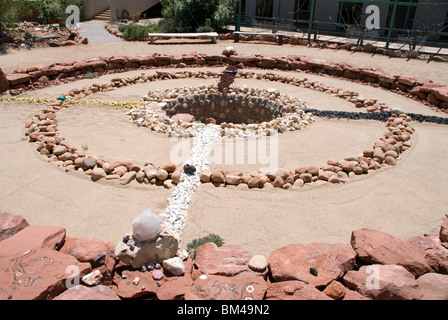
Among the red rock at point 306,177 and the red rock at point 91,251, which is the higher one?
the red rock at point 91,251

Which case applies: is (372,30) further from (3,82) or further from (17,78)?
(3,82)

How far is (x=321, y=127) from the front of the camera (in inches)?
297

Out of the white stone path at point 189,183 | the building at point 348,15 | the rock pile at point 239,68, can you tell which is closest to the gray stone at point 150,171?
the white stone path at point 189,183

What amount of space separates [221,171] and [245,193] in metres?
0.56

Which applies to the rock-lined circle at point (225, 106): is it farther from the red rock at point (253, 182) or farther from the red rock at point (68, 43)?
the red rock at point (68, 43)

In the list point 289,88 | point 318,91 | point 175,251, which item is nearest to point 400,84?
point 318,91

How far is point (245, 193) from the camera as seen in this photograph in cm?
505

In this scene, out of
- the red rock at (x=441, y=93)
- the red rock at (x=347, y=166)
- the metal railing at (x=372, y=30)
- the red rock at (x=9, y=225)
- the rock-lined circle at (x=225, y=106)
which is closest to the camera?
the red rock at (x=9, y=225)

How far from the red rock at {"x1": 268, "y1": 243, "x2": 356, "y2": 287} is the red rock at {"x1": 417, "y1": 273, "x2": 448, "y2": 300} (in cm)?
56

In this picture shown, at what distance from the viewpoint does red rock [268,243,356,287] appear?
2.98m

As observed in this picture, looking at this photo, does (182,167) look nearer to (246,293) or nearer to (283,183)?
(283,183)

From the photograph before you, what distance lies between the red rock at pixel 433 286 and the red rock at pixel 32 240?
319cm

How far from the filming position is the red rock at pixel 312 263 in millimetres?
2979
